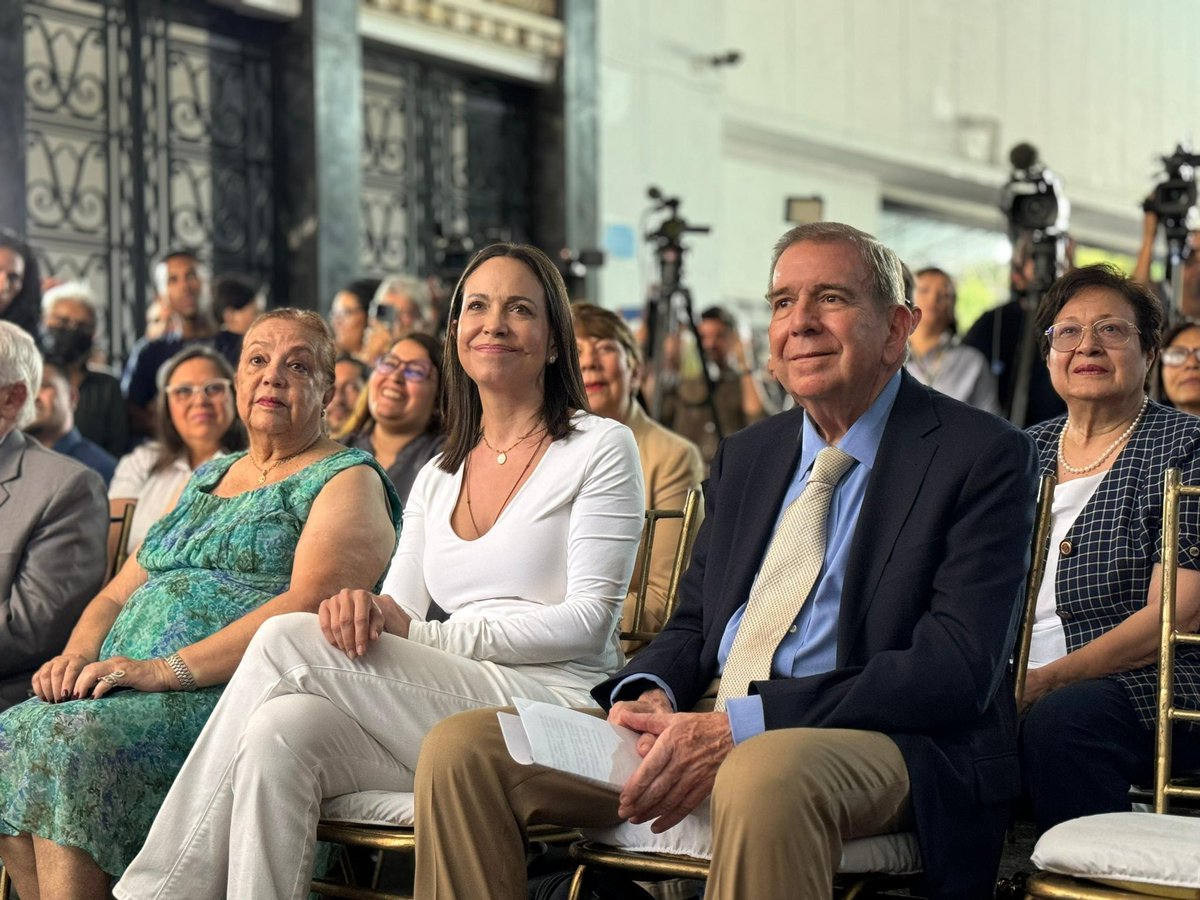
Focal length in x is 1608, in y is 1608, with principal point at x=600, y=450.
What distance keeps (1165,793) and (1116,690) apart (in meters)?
0.34

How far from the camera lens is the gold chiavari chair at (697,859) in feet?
6.72

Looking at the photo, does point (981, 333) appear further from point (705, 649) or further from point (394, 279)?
point (705, 649)

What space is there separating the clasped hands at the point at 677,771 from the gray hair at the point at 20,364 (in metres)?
1.83

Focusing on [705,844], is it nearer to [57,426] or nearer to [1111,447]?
[1111,447]

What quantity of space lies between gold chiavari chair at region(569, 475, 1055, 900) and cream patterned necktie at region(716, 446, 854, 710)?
21cm

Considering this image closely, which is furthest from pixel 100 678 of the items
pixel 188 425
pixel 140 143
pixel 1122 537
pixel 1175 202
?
pixel 140 143

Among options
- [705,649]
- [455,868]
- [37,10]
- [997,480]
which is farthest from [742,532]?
[37,10]

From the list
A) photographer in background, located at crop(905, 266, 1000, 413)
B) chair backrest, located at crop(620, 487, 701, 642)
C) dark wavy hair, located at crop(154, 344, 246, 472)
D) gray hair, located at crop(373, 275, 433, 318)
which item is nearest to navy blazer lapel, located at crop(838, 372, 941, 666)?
chair backrest, located at crop(620, 487, 701, 642)

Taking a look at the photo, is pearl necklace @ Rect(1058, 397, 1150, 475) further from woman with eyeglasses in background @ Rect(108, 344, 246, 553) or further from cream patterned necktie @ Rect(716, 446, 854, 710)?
woman with eyeglasses in background @ Rect(108, 344, 246, 553)

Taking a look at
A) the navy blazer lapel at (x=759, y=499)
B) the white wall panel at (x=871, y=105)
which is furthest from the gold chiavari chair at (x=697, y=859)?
the white wall panel at (x=871, y=105)

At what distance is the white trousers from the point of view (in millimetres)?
2393

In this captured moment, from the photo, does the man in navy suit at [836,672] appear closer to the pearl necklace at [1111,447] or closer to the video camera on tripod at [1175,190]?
the pearl necklace at [1111,447]

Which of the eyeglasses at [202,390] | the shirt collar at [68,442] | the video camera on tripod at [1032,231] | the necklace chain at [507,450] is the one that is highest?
the video camera on tripod at [1032,231]

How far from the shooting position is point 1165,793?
2.34m
